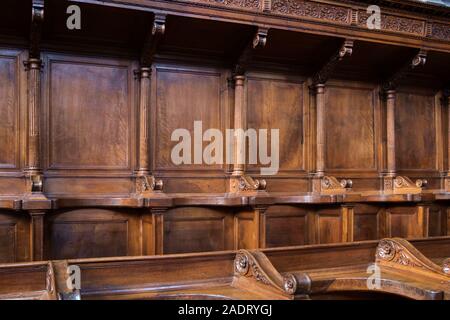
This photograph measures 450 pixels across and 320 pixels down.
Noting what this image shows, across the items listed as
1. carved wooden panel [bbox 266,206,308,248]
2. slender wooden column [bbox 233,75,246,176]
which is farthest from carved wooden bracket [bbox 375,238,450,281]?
slender wooden column [bbox 233,75,246,176]

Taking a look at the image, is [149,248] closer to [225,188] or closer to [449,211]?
[225,188]

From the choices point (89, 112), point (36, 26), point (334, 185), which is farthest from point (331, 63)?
point (36, 26)

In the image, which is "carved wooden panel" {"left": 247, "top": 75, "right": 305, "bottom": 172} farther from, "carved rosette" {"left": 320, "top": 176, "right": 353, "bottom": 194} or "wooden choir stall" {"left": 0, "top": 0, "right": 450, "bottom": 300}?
"carved rosette" {"left": 320, "top": 176, "right": 353, "bottom": 194}

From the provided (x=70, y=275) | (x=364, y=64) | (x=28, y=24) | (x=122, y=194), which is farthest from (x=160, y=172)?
(x=364, y=64)

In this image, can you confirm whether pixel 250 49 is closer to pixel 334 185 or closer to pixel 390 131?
pixel 334 185

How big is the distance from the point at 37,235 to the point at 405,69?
4.08 m

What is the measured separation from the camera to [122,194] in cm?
433

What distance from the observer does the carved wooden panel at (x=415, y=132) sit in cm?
563

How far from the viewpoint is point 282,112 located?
501 centimetres

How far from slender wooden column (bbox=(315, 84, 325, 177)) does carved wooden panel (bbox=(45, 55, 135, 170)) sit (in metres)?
1.95

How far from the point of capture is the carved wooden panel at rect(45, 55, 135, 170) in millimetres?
4160

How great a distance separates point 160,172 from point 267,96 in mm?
1371

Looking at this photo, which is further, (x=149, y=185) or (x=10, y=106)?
(x=149, y=185)

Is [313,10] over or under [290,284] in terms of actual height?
over
